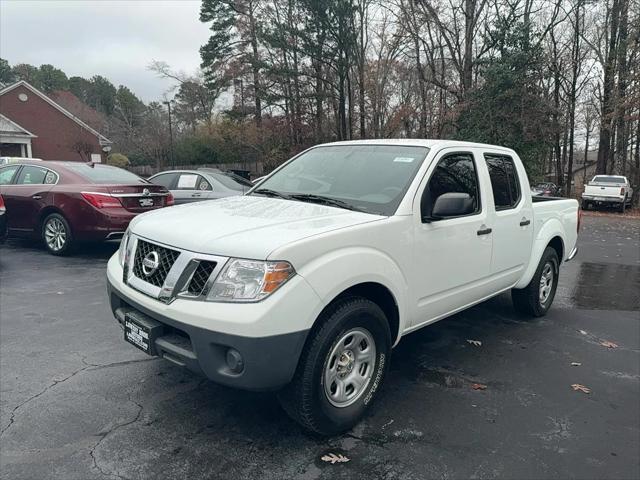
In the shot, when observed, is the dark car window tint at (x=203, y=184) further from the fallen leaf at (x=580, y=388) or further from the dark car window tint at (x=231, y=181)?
the fallen leaf at (x=580, y=388)

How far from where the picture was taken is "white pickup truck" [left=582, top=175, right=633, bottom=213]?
22.1 meters

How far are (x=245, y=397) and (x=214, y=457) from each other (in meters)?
0.69

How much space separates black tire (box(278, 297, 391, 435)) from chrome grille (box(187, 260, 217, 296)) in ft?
2.20

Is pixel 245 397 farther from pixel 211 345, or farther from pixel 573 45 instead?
pixel 573 45

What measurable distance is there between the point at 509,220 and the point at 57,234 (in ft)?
23.1

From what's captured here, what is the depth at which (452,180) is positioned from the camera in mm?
3873

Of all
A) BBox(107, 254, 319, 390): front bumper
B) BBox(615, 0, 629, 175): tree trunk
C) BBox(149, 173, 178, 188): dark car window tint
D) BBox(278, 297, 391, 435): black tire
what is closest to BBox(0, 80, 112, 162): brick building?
BBox(149, 173, 178, 188): dark car window tint

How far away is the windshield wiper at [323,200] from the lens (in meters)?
3.38

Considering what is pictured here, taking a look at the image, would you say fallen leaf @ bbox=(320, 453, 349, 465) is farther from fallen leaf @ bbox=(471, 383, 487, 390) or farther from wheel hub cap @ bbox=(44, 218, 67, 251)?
wheel hub cap @ bbox=(44, 218, 67, 251)

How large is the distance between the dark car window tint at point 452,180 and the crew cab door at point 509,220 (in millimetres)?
302

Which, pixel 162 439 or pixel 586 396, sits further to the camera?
pixel 586 396

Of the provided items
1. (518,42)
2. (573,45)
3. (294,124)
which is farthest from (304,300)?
(573,45)

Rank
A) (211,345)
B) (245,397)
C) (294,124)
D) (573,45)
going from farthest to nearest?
(573,45)
(294,124)
(245,397)
(211,345)

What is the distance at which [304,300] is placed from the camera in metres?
2.54
